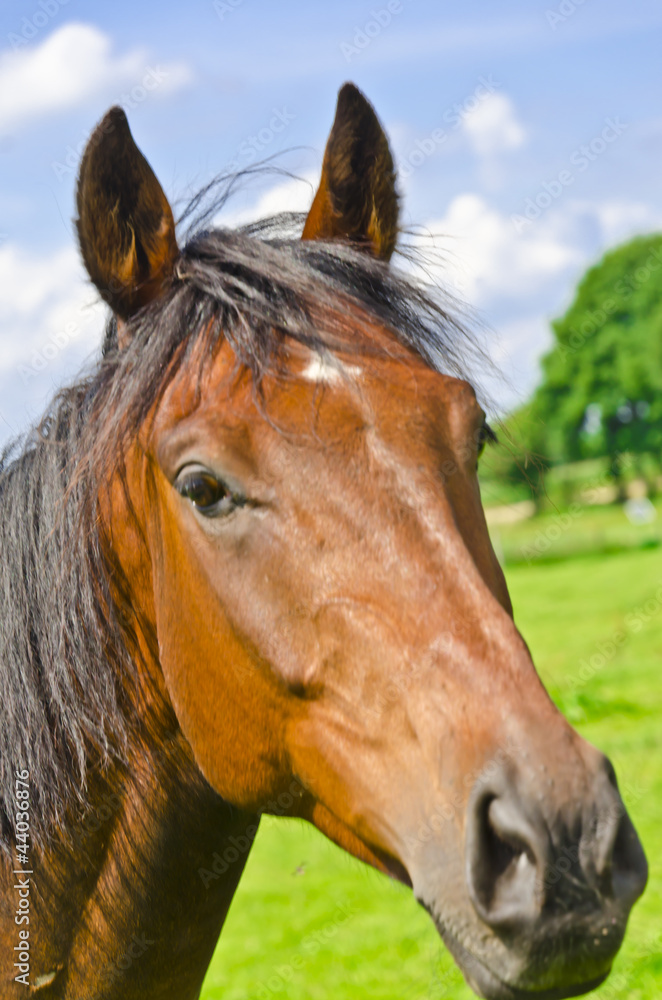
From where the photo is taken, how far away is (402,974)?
18.1ft

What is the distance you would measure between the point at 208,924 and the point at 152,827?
0.37 metres

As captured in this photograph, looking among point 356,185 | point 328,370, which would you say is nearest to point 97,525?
point 328,370

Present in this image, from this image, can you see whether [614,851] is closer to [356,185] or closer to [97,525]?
[97,525]

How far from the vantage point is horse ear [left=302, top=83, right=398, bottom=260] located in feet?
8.25

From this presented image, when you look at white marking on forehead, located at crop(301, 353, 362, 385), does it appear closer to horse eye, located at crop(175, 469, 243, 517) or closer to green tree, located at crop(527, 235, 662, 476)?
horse eye, located at crop(175, 469, 243, 517)

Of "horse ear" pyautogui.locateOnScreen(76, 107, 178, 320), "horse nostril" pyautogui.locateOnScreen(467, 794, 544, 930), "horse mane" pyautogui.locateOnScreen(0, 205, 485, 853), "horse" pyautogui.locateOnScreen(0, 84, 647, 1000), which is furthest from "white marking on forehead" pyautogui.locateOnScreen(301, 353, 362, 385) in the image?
"horse nostril" pyautogui.locateOnScreen(467, 794, 544, 930)

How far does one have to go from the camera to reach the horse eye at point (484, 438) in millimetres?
2215

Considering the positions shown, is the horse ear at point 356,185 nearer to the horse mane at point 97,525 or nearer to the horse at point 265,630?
the horse at point 265,630

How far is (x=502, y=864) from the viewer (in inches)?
58.3

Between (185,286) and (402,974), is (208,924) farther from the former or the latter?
(402,974)

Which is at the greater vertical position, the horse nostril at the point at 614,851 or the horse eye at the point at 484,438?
the horse eye at the point at 484,438

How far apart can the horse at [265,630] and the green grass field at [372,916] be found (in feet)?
1.61

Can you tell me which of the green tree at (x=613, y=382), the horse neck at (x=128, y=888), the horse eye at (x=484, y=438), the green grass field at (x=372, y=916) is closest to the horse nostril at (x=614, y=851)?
the green grass field at (x=372, y=916)

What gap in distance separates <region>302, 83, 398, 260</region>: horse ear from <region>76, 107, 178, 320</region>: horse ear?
48 cm
